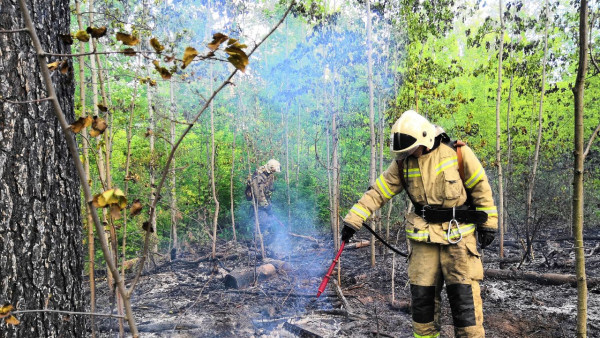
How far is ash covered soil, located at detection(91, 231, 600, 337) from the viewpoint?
14.4ft

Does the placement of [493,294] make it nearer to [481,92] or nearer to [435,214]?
[435,214]

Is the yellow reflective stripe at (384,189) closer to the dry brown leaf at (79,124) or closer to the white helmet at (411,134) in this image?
the white helmet at (411,134)

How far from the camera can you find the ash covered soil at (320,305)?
439 cm

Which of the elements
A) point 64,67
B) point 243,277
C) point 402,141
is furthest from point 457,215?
point 243,277

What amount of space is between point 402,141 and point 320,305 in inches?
130

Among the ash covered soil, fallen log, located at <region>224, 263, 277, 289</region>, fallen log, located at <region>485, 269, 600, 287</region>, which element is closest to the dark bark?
the ash covered soil

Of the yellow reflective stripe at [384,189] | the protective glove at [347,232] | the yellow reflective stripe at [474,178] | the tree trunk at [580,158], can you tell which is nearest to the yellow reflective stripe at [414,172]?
the yellow reflective stripe at [384,189]

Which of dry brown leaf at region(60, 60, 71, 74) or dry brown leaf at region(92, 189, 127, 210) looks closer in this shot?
dry brown leaf at region(92, 189, 127, 210)

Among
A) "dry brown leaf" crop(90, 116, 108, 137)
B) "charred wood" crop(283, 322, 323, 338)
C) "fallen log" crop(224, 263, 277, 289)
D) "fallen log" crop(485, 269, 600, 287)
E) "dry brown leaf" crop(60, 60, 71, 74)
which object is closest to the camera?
"dry brown leaf" crop(90, 116, 108, 137)

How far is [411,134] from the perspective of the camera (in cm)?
316

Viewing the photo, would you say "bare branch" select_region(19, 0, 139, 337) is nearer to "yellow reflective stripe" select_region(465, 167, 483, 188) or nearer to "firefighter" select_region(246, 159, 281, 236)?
"yellow reflective stripe" select_region(465, 167, 483, 188)

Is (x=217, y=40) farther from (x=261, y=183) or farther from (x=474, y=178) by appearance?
(x=261, y=183)

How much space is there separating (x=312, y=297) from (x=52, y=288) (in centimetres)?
435

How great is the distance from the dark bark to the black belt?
285 centimetres
